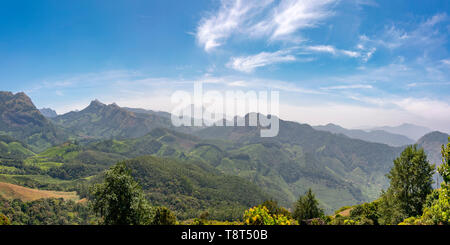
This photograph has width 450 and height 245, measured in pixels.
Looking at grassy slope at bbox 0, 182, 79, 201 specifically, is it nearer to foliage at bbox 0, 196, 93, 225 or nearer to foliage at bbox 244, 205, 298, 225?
foliage at bbox 0, 196, 93, 225

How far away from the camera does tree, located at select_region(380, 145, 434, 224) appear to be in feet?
82.0

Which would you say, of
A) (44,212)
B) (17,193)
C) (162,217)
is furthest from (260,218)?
(17,193)

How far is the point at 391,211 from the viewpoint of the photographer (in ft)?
88.4

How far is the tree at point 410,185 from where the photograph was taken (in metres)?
25.0

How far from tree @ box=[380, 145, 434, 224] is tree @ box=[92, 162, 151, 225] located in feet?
97.5

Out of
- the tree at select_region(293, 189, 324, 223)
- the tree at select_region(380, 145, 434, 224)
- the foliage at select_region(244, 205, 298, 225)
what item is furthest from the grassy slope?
the tree at select_region(380, 145, 434, 224)

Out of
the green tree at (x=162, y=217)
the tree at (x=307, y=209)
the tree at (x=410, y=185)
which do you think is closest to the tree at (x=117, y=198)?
the green tree at (x=162, y=217)

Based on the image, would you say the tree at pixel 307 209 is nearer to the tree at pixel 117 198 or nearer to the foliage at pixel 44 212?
the tree at pixel 117 198

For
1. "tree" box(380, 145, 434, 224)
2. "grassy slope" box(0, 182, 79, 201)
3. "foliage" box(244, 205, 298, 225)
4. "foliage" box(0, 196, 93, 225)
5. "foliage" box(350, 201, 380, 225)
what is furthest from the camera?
"grassy slope" box(0, 182, 79, 201)

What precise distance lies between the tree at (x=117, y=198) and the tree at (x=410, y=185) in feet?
97.5
